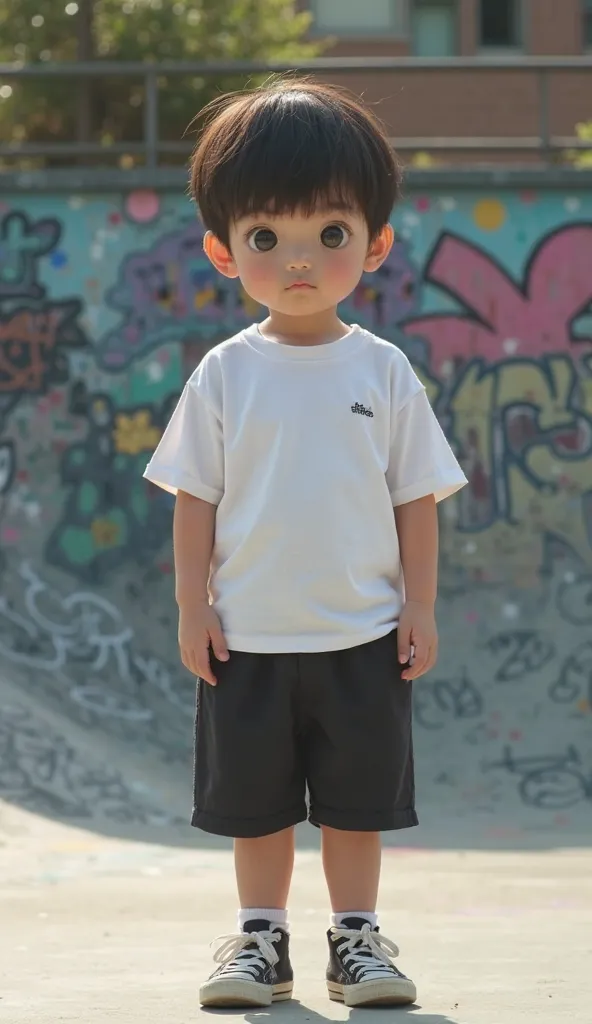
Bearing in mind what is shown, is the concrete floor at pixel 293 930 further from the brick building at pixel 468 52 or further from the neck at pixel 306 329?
the brick building at pixel 468 52

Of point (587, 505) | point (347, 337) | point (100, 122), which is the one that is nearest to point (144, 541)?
point (587, 505)

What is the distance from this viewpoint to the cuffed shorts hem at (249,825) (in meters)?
3.10

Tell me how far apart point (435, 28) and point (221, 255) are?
15.3 metres

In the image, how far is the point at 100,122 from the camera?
40.9 ft

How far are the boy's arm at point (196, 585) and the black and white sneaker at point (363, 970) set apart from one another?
558mm

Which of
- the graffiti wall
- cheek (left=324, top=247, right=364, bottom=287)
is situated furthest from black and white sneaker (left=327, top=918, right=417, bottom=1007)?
the graffiti wall

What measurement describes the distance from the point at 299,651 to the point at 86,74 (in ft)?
25.8

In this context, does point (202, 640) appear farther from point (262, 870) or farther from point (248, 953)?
point (248, 953)

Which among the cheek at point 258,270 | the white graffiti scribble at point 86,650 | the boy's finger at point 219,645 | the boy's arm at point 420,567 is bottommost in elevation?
the white graffiti scribble at point 86,650

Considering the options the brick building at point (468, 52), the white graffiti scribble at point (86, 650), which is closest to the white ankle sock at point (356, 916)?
the white graffiti scribble at point (86, 650)

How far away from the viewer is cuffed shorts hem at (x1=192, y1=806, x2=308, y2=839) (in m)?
3.10

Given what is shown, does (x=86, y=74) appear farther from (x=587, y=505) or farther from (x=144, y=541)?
(x=587, y=505)

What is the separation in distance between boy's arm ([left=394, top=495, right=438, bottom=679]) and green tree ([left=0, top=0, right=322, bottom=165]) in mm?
9152

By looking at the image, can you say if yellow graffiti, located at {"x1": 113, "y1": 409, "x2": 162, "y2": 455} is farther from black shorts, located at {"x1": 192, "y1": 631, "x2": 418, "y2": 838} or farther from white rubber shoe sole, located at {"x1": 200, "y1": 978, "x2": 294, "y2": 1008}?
white rubber shoe sole, located at {"x1": 200, "y1": 978, "x2": 294, "y2": 1008}
